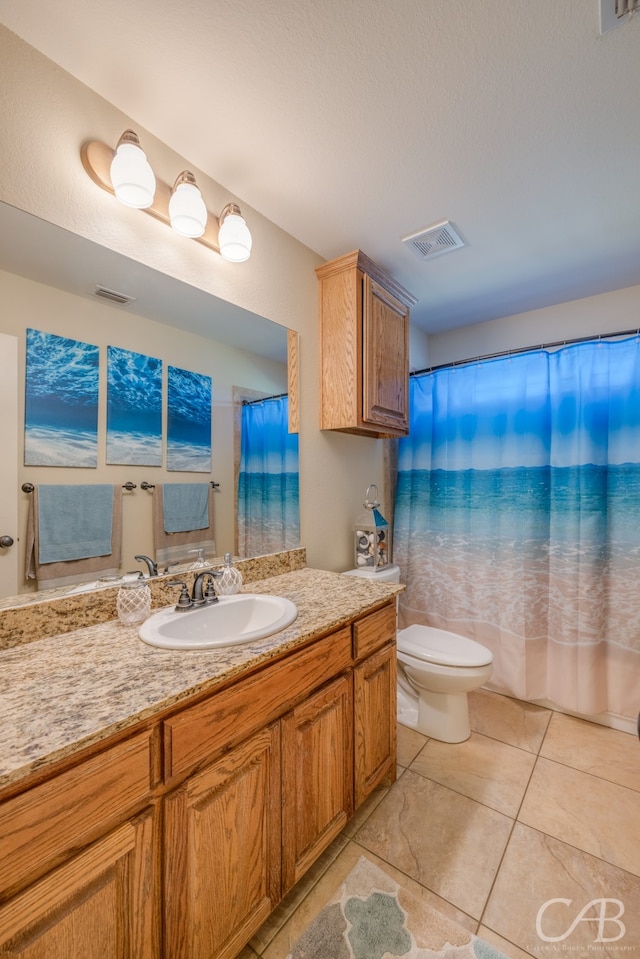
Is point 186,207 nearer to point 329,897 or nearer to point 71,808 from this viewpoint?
point 71,808

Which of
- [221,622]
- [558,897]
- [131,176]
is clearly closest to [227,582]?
[221,622]

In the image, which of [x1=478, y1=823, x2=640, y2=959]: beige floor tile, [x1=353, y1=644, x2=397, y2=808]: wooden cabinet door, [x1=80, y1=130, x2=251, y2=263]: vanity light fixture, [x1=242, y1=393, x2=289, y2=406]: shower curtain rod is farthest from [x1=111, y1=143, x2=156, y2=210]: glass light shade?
[x1=478, y1=823, x2=640, y2=959]: beige floor tile

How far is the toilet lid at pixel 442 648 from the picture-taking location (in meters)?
1.79

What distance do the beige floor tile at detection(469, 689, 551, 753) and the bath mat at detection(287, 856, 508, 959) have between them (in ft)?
3.16

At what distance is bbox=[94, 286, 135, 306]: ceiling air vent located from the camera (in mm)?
1184

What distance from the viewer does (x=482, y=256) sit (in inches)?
77.5

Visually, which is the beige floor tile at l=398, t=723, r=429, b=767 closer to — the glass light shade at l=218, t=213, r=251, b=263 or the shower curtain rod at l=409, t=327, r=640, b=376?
the shower curtain rod at l=409, t=327, r=640, b=376

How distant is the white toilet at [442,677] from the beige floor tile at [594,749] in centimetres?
42

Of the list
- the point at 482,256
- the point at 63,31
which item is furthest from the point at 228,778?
the point at 482,256

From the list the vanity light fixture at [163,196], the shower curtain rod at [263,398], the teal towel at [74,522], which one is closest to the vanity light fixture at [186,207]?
the vanity light fixture at [163,196]

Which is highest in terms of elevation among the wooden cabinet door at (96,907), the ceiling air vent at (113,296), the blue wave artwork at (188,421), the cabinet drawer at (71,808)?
the ceiling air vent at (113,296)

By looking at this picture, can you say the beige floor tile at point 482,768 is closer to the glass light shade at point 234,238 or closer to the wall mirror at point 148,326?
the wall mirror at point 148,326

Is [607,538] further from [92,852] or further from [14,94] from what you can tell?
[14,94]

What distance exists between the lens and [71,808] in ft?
2.14
